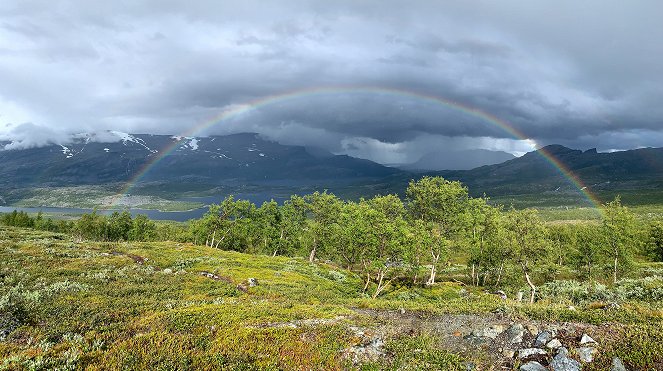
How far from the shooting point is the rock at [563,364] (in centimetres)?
1164

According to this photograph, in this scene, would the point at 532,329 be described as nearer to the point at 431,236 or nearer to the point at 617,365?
the point at 617,365

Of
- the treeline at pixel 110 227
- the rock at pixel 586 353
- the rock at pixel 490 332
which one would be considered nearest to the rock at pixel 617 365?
the rock at pixel 586 353

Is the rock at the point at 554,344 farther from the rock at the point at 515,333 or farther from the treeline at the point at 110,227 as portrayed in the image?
the treeline at the point at 110,227

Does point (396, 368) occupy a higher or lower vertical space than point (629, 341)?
lower

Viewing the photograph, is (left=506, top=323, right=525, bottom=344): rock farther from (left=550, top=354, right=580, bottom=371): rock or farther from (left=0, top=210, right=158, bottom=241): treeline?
(left=0, top=210, right=158, bottom=241): treeline

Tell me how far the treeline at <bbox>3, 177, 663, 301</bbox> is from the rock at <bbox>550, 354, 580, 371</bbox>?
27.1m

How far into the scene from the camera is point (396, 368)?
41.5ft

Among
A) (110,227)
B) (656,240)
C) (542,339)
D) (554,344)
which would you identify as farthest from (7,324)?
(110,227)

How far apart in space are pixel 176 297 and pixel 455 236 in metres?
50.8

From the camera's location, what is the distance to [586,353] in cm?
1222

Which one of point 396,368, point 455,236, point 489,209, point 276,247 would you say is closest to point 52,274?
point 396,368

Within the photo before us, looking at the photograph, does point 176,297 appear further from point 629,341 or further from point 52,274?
point 629,341

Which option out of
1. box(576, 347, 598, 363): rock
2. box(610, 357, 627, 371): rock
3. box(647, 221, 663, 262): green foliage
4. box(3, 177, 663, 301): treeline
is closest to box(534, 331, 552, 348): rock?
box(576, 347, 598, 363): rock

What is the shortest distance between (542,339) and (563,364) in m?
1.98
